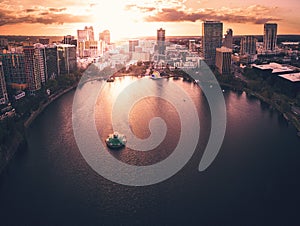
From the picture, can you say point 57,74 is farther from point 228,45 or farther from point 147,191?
point 228,45

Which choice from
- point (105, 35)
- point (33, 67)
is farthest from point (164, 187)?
point (105, 35)

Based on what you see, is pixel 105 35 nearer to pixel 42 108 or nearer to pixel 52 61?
pixel 52 61

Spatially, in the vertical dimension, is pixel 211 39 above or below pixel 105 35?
below

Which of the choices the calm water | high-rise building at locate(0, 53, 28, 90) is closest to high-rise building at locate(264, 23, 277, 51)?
the calm water

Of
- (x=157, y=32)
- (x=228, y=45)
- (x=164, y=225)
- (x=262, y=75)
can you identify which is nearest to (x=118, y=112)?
(x=164, y=225)

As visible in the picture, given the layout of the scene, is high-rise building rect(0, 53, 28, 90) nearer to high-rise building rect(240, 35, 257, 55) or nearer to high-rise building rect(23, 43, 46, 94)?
high-rise building rect(23, 43, 46, 94)

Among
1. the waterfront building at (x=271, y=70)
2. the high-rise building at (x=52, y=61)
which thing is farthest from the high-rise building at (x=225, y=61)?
the high-rise building at (x=52, y=61)
